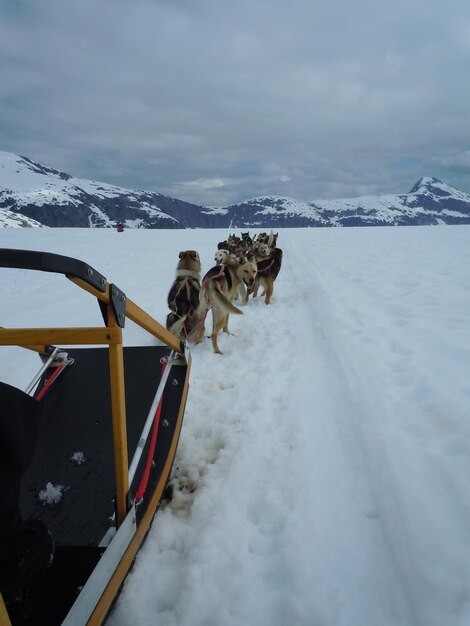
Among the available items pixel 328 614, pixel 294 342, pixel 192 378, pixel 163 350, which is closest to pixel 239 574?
pixel 328 614

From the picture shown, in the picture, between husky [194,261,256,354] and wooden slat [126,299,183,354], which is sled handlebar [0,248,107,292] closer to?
wooden slat [126,299,183,354]

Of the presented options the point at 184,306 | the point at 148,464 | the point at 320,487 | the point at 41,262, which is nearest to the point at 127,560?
the point at 148,464

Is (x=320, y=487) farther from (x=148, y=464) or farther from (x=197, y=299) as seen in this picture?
(x=197, y=299)

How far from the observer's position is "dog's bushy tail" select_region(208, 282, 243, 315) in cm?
474

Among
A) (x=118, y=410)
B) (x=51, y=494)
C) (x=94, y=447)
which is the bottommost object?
(x=51, y=494)

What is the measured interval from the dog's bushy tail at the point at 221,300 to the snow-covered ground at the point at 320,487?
0.72 m

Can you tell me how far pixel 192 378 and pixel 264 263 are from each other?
439 cm

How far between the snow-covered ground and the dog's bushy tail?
2.37 feet

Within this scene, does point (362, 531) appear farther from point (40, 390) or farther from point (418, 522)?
point (40, 390)

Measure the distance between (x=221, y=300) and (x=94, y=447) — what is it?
280 centimetres

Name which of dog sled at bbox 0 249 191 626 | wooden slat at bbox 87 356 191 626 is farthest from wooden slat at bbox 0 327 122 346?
wooden slat at bbox 87 356 191 626

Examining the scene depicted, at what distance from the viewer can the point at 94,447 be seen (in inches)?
93.8

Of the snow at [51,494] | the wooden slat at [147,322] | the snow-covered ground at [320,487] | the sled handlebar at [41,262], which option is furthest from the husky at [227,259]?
the sled handlebar at [41,262]

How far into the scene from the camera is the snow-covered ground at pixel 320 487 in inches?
69.2
